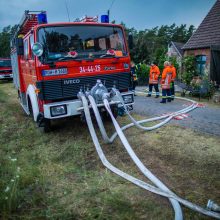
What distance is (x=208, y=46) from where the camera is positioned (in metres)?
15.5

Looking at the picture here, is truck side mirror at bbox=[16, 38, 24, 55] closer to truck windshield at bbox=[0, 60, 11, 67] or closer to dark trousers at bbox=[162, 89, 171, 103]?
dark trousers at bbox=[162, 89, 171, 103]

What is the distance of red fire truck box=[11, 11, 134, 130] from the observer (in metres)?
5.20

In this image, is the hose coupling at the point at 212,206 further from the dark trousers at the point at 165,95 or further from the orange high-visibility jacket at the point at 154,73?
the orange high-visibility jacket at the point at 154,73

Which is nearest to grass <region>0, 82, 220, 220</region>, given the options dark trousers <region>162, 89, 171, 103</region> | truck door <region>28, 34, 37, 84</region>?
truck door <region>28, 34, 37, 84</region>

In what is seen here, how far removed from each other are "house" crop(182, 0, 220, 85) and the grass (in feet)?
35.5

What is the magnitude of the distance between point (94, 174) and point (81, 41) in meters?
2.97

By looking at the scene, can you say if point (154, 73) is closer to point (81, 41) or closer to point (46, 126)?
point (81, 41)

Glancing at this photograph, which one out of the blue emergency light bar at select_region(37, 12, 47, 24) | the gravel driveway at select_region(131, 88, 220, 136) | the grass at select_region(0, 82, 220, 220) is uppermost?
the blue emergency light bar at select_region(37, 12, 47, 24)

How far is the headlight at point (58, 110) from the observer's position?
17.2 feet

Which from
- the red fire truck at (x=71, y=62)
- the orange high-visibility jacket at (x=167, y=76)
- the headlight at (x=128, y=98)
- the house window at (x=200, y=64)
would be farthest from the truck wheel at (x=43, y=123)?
the house window at (x=200, y=64)

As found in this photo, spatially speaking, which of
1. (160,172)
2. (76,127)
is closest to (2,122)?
(76,127)

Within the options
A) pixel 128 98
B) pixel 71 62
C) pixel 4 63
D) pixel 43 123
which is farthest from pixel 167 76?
pixel 4 63

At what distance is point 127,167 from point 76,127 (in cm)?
276

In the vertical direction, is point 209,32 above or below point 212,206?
above
